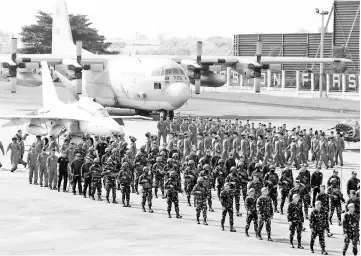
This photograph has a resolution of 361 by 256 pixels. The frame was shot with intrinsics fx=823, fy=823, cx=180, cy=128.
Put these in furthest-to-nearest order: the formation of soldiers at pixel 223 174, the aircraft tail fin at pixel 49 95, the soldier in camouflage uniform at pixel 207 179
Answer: the aircraft tail fin at pixel 49 95
the soldier in camouflage uniform at pixel 207 179
the formation of soldiers at pixel 223 174

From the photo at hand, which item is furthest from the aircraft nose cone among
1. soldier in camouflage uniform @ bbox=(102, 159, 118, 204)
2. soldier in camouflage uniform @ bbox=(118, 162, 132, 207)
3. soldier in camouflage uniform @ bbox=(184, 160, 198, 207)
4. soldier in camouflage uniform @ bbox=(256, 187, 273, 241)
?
soldier in camouflage uniform @ bbox=(256, 187, 273, 241)

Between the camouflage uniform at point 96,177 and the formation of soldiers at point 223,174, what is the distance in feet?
0.09

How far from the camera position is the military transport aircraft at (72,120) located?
109 feet

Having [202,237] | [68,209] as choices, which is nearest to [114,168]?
[68,209]

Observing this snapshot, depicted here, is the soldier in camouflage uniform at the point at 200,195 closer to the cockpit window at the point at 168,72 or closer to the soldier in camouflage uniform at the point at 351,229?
the soldier in camouflage uniform at the point at 351,229

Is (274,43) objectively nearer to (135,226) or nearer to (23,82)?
(23,82)

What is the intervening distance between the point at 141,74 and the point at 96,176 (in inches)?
806

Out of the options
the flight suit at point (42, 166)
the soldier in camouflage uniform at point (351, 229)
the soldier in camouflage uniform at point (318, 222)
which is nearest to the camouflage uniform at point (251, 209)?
the soldier in camouflage uniform at point (318, 222)

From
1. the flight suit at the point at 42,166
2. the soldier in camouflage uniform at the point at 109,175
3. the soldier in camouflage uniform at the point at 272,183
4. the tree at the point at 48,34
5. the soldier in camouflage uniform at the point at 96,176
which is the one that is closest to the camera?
the soldier in camouflage uniform at the point at 272,183

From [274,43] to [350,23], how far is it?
9559mm

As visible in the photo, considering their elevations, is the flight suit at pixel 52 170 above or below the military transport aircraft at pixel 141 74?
below

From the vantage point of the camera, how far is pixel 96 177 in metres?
A: 23.3

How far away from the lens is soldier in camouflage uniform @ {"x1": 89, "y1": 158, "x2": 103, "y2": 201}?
23.2m

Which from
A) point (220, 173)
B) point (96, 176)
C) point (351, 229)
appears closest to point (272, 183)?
point (220, 173)
